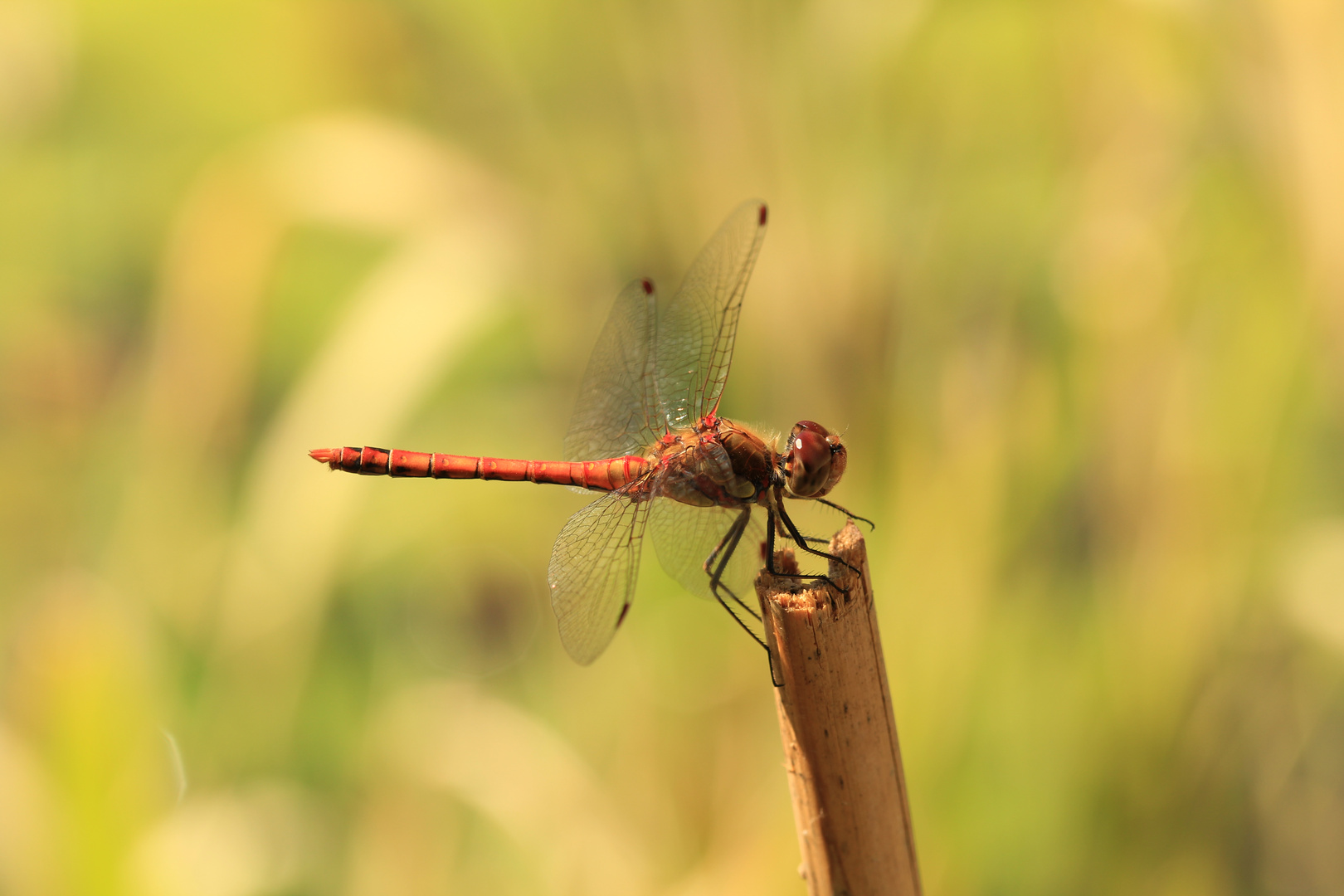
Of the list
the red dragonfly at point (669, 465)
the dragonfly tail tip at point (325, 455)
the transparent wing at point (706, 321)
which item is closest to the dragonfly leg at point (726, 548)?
the red dragonfly at point (669, 465)

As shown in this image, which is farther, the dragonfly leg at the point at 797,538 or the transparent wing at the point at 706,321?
the transparent wing at the point at 706,321

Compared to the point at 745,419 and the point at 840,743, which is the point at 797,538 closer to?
the point at 840,743

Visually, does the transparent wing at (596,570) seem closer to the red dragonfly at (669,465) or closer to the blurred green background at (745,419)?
the red dragonfly at (669,465)

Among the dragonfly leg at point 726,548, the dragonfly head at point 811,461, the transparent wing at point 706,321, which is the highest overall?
the transparent wing at point 706,321

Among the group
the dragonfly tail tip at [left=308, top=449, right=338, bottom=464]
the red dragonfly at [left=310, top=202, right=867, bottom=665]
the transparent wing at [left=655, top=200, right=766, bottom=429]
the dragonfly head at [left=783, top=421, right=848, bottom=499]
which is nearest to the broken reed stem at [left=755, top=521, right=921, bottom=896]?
the red dragonfly at [left=310, top=202, right=867, bottom=665]

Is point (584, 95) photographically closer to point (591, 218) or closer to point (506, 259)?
point (591, 218)

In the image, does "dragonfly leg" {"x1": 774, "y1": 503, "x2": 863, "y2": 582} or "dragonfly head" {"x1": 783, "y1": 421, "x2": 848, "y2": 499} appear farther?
"dragonfly head" {"x1": 783, "y1": 421, "x2": 848, "y2": 499}

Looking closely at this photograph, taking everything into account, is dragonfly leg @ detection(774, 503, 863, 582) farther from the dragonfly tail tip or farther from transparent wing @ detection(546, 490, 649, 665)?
the dragonfly tail tip

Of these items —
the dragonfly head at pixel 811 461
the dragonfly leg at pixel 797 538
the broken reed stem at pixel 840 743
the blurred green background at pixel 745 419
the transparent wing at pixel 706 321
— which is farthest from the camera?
the blurred green background at pixel 745 419
